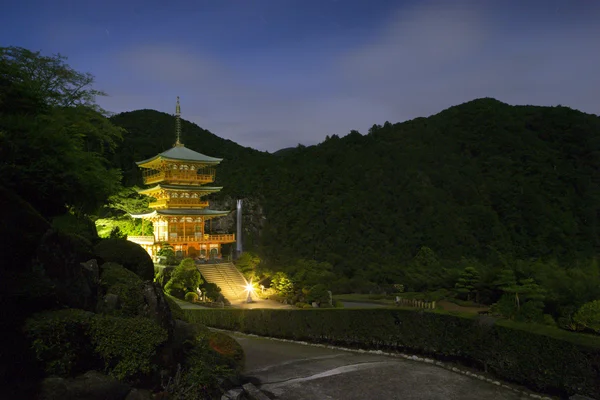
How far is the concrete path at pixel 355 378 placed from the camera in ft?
38.2

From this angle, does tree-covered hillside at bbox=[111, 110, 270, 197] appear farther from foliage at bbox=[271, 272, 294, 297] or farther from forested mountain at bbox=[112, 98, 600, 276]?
foliage at bbox=[271, 272, 294, 297]

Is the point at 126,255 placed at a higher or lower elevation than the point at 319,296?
higher

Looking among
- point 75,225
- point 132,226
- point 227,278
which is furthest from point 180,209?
point 75,225

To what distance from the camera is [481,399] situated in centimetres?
1130

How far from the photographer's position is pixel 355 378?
13.0m

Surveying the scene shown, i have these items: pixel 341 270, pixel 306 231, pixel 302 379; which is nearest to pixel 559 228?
pixel 341 270

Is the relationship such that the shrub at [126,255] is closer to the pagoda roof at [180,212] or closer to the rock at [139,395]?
the rock at [139,395]

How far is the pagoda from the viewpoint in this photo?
1423 inches

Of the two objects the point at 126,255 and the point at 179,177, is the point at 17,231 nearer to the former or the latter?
the point at 126,255

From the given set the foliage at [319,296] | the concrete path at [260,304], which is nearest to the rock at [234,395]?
the foliage at [319,296]

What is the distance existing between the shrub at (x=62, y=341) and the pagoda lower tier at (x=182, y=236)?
2668 centimetres

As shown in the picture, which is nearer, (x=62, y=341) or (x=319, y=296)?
(x=62, y=341)

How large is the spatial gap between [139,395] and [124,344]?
3.80ft

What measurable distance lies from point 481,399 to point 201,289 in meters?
20.1
